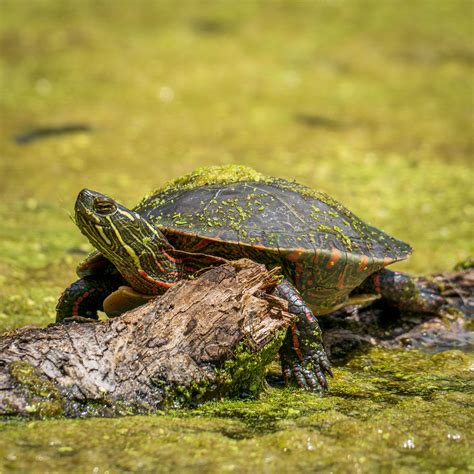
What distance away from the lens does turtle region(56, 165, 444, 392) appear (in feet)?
12.6

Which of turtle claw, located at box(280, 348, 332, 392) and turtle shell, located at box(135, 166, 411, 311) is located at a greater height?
turtle shell, located at box(135, 166, 411, 311)

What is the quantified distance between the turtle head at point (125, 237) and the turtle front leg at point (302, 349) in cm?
70

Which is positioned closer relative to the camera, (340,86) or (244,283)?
(244,283)

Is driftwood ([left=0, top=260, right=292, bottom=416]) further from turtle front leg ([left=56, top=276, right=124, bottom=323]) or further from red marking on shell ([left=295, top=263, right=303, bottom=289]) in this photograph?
turtle front leg ([left=56, top=276, right=124, bottom=323])

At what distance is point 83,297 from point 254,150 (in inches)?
242

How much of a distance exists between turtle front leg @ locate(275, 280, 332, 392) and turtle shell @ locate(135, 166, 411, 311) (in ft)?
0.96

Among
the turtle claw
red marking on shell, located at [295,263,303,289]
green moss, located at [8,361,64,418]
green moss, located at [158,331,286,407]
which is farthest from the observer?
red marking on shell, located at [295,263,303,289]

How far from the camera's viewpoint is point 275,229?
4.02 metres

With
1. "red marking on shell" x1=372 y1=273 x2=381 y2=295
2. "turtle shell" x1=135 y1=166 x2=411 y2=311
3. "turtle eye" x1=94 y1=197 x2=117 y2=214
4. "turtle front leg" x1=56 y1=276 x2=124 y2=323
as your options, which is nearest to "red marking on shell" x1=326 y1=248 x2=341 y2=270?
"turtle shell" x1=135 y1=166 x2=411 y2=311

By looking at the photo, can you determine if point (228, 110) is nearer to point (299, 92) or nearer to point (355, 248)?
point (299, 92)

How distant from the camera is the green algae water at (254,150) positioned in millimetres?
2893

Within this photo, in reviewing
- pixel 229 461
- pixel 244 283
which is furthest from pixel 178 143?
pixel 229 461

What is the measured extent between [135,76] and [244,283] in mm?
10423

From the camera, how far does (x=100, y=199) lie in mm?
3883
